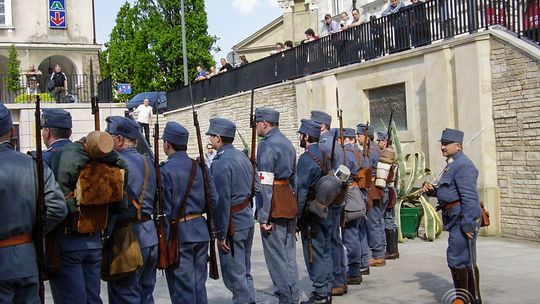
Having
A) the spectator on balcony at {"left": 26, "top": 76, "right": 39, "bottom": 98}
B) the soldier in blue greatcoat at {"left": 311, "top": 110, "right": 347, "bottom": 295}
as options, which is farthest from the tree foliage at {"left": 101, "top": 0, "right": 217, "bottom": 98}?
the soldier in blue greatcoat at {"left": 311, "top": 110, "right": 347, "bottom": 295}

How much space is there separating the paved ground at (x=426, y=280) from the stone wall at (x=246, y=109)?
8366 mm

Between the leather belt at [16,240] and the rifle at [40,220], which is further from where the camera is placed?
the rifle at [40,220]

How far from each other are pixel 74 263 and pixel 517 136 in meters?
9.05

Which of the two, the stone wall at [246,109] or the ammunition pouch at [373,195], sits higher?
the stone wall at [246,109]

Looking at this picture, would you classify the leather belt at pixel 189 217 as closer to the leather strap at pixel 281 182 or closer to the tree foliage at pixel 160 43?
the leather strap at pixel 281 182

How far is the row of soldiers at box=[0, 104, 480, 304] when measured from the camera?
207 inches

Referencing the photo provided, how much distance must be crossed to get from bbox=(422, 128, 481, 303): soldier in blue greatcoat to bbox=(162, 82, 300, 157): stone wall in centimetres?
1202

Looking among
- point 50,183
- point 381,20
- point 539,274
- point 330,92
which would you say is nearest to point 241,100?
point 330,92

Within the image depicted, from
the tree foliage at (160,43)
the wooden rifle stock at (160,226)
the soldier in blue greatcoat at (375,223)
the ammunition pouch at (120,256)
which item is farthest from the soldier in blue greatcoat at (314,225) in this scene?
the tree foliage at (160,43)

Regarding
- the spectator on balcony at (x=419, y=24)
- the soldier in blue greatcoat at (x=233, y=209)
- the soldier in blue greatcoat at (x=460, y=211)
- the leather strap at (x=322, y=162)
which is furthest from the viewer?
the spectator on balcony at (x=419, y=24)

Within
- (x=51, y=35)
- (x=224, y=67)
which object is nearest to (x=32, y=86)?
(x=51, y=35)

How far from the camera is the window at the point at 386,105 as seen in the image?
1556 centimetres

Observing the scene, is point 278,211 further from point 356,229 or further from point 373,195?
point 373,195

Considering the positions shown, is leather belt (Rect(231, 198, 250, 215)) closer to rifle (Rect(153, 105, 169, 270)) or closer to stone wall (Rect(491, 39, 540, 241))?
rifle (Rect(153, 105, 169, 270))
